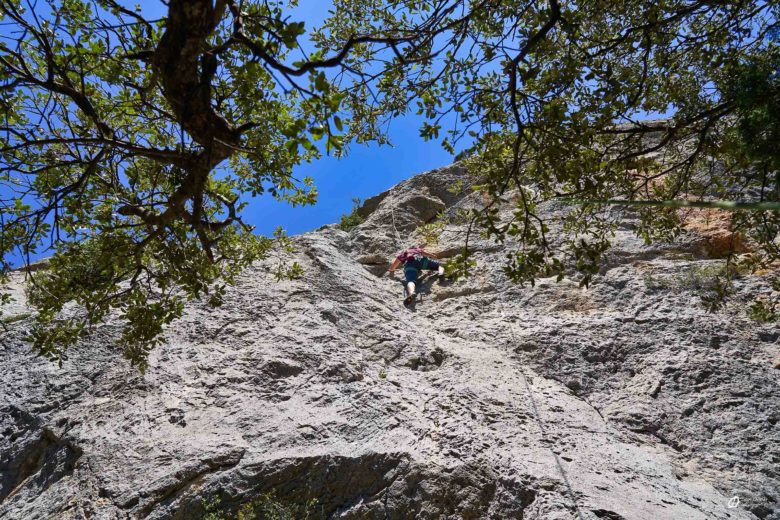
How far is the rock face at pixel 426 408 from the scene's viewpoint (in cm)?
502

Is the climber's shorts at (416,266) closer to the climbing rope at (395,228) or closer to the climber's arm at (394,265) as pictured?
the climber's arm at (394,265)

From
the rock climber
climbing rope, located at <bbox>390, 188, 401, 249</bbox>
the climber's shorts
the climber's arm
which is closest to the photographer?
the rock climber

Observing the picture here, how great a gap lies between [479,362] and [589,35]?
4888 mm

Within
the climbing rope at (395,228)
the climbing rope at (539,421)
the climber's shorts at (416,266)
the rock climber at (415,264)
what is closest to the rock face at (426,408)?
the climbing rope at (539,421)

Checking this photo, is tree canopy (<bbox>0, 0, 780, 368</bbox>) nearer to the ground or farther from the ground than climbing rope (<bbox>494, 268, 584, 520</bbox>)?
farther from the ground

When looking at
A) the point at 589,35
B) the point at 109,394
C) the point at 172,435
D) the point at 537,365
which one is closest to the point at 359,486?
the point at 172,435

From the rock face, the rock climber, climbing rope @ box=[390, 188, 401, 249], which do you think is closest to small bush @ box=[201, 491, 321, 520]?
the rock face

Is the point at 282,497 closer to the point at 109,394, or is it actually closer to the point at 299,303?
the point at 109,394

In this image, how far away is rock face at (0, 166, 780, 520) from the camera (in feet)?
16.5

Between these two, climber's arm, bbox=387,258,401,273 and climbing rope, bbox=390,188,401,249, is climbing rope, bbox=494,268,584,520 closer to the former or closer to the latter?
climber's arm, bbox=387,258,401,273

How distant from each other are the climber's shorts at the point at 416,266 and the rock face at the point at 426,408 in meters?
1.52

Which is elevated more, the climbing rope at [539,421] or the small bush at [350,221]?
the small bush at [350,221]

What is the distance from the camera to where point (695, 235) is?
9164mm

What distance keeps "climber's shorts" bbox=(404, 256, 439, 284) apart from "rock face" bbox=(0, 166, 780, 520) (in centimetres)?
152
